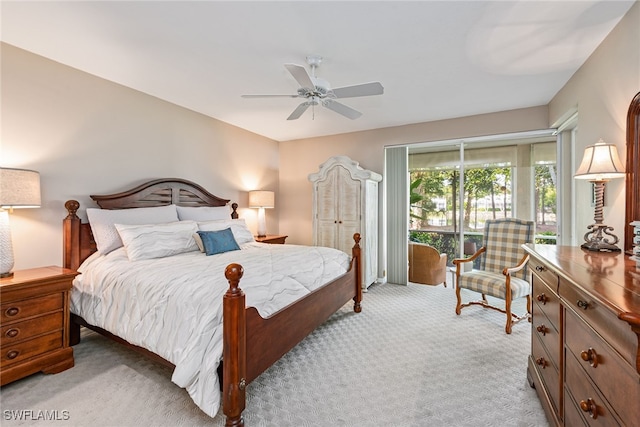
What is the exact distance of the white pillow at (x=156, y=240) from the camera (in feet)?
8.48

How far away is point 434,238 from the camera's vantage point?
15.2ft

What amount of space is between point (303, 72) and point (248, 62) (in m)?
0.79

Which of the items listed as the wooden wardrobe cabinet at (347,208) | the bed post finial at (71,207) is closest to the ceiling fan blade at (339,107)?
the wooden wardrobe cabinet at (347,208)

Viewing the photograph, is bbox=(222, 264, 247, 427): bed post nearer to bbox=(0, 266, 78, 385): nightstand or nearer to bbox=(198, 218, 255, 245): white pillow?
bbox=(0, 266, 78, 385): nightstand

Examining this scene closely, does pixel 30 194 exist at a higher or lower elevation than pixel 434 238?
higher

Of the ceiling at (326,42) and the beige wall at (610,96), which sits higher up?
the ceiling at (326,42)

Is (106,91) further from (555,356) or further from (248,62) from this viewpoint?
(555,356)

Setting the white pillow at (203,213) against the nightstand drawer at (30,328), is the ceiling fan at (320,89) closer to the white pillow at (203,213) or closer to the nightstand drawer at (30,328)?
the white pillow at (203,213)

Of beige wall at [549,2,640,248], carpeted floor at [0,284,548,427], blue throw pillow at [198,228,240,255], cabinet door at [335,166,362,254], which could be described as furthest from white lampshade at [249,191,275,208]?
beige wall at [549,2,640,248]

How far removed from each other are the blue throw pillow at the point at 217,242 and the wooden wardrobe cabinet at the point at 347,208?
1.64 m

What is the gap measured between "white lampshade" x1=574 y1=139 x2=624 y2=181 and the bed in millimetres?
2130

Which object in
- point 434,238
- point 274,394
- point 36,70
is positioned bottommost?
point 274,394

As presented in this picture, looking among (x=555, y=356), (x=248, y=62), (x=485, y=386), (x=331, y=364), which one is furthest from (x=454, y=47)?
(x=331, y=364)

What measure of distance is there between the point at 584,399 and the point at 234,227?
3.31 metres
